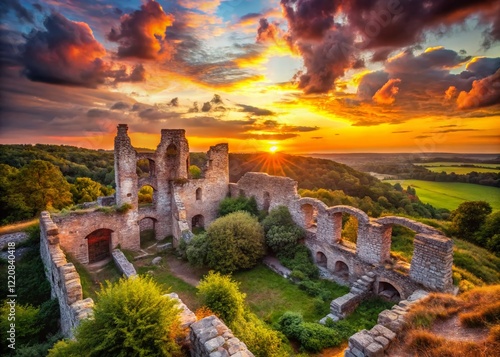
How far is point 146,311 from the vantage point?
5.24 meters

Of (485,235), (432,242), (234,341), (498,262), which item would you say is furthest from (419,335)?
(485,235)

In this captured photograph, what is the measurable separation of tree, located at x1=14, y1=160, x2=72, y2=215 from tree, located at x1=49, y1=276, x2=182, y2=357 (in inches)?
927

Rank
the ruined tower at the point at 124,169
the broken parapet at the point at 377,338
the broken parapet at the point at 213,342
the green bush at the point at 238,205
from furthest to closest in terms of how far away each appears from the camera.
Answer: the green bush at the point at 238,205, the ruined tower at the point at 124,169, the broken parapet at the point at 377,338, the broken parapet at the point at 213,342

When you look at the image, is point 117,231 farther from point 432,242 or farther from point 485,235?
point 485,235

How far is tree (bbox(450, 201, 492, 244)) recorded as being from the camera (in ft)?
78.4

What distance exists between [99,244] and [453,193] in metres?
31.8

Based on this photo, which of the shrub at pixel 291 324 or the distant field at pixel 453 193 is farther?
the distant field at pixel 453 193

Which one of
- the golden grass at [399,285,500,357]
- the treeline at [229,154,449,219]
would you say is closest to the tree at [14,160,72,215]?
the treeline at [229,154,449,219]

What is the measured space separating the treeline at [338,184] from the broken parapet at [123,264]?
664 inches

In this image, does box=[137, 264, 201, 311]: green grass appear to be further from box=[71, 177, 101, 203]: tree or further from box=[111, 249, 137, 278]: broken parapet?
box=[71, 177, 101, 203]: tree

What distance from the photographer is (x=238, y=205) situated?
2011 cm

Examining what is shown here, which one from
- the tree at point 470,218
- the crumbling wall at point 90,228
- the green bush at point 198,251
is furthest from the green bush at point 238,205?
the tree at point 470,218

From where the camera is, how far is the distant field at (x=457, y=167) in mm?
21378

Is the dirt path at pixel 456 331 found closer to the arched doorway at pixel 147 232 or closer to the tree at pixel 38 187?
the arched doorway at pixel 147 232
